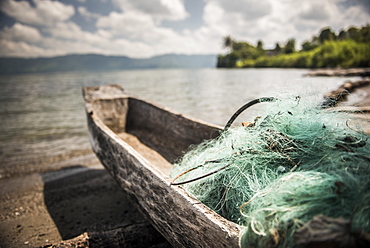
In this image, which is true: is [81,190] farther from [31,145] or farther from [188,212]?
[31,145]

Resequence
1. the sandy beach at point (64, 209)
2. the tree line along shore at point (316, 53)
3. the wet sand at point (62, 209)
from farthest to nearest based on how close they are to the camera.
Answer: the tree line along shore at point (316, 53) < the wet sand at point (62, 209) < the sandy beach at point (64, 209)

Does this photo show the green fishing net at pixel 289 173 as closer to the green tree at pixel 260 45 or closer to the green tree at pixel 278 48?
the green tree at pixel 278 48

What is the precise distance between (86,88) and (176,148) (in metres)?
3.31

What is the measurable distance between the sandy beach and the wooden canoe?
1.67 ft

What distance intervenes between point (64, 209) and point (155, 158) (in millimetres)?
1782

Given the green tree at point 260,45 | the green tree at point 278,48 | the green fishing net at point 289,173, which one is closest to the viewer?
the green fishing net at point 289,173

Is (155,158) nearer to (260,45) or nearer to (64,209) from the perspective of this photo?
(64,209)

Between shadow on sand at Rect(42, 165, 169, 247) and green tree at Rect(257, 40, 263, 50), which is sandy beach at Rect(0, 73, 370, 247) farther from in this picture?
green tree at Rect(257, 40, 263, 50)

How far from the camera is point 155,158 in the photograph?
168 inches

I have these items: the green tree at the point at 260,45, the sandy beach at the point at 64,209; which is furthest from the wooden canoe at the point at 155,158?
the green tree at the point at 260,45

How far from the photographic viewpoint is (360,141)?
136 cm

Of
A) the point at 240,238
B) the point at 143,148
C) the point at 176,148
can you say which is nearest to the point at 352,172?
the point at 240,238

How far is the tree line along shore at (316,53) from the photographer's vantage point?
43.3 meters

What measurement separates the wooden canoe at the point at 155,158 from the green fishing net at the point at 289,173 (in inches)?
9.8
